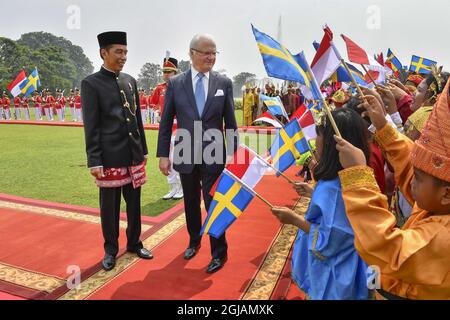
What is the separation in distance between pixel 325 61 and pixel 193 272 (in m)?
1.89

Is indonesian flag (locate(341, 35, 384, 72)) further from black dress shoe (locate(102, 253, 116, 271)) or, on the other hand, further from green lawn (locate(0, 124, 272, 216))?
green lawn (locate(0, 124, 272, 216))

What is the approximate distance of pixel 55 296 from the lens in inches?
95.6

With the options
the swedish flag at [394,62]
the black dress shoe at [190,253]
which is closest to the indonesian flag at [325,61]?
the black dress shoe at [190,253]

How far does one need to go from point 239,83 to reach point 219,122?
7355 cm

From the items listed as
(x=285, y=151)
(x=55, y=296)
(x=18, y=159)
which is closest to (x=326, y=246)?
(x=285, y=151)

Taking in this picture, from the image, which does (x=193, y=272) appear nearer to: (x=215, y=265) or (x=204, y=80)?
(x=215, y=265)

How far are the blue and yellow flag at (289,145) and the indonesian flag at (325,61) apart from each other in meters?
0.36

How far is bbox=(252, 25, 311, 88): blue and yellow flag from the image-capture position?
5.57ft

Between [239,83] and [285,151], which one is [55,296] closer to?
[285,151]

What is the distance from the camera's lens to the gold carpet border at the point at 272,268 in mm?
2475

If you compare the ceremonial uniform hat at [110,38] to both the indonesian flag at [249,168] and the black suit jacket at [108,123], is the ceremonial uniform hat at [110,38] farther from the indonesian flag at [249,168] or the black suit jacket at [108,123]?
the indonesian flag at [249,168]

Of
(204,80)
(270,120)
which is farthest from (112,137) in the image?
(270,120)

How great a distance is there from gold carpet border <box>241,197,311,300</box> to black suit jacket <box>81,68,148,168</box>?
55.9 inches

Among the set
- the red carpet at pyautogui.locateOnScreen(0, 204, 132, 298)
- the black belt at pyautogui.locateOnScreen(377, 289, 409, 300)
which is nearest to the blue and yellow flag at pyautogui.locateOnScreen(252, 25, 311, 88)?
the black belt at pyautogui.locateOnScreen(377, 289, 409, 300)
